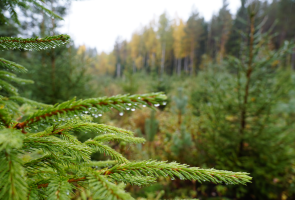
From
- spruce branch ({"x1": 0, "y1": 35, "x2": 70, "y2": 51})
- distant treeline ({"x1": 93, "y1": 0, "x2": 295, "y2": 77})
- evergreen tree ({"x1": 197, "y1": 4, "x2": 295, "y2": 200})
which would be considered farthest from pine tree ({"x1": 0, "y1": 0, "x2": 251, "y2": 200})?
distant treeline ({"x1": 93, "y1": 0, "x2": 295, "y2": 77})

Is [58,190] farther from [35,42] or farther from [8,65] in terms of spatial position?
[8,65]

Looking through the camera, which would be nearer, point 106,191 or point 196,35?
point 106,191

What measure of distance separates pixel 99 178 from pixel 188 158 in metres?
4.02

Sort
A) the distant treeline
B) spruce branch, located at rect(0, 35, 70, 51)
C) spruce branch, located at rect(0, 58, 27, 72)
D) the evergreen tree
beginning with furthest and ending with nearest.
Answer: the distant treeline, the evergreen tree, spruce branch, located at rect(0, 58, 27, 72), spruce branch, located at rect(0, 35, 70, 51)

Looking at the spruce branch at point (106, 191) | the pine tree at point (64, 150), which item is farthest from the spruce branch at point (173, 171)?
the spruce branch at point (106, 191)

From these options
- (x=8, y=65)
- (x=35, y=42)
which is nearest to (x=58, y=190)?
(x=35, y=42)

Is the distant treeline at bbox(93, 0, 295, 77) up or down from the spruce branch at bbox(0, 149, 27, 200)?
up

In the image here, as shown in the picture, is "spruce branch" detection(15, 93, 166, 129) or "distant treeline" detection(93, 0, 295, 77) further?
"distant treeline" detection(93, 0, 295, 77)

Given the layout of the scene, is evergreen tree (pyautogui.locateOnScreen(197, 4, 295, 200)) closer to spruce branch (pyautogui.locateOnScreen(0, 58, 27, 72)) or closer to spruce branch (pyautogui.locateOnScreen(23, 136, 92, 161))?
spruce branch (pyautogui.locateOnScreen(23, 136, 92, 161))

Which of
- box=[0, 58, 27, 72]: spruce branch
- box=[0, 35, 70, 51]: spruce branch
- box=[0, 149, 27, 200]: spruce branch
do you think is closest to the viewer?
box=[0, 149, 27, 200]: spruce branch

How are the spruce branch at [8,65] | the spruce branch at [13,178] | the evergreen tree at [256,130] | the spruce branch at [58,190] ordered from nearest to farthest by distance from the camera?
the spruce branch at [13,178], the spruce branch at [58,190], the spruce branch at [8,65], the evergreen tree at [256,130]

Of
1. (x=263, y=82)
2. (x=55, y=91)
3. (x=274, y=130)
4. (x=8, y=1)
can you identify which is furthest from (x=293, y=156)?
(x=55, y=91)

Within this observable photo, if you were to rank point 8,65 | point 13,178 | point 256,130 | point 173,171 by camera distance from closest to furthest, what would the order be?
1. point 13,178
2. point 173,171
3. point 8,65
4. point 256,130

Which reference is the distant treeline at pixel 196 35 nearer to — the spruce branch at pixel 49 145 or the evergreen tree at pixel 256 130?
the evergreen tree at pixel 256 130
